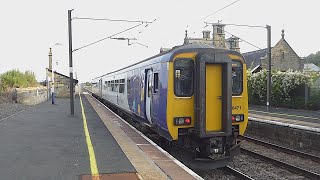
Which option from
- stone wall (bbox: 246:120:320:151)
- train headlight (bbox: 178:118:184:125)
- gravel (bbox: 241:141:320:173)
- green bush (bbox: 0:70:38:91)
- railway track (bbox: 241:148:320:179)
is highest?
green bush (bbox: 0:70:38:91)

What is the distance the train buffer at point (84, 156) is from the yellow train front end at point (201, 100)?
2.67 ft

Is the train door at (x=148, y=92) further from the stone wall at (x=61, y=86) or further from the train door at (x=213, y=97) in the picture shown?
the stone wall at (x=61, y=86)

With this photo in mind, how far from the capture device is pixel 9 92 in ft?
105

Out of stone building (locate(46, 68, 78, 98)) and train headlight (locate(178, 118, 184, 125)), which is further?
stone building (locate(46, 68, 78, 98))

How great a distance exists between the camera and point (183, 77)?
27.9 feet

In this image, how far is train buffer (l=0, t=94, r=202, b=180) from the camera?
6.70m

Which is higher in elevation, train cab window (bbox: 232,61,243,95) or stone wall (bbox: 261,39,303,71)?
stone wall (bbox: 261,39,303,71)

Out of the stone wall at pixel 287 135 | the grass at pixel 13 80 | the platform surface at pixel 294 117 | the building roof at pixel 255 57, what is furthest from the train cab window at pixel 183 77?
the building roof at pixel 255 57

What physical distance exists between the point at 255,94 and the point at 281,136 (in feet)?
60.5

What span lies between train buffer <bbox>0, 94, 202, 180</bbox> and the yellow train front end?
814mm

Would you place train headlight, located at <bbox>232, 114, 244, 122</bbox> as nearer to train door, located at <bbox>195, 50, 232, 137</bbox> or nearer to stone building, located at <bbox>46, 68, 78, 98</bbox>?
train door, located at <bbox>195, 50, 232, 137</bbox>

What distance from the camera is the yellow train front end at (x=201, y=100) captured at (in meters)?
8.27

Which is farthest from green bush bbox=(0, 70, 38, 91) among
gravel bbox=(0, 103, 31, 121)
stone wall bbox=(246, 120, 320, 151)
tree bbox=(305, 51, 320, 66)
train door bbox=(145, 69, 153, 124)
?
tree bbox=(305, 51, 320, 66)

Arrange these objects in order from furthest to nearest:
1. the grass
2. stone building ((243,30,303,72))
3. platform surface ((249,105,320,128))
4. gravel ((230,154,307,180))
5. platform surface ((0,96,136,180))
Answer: stone building ((243,30,303,72)), the grass, platform surface ((249,105,320,128)), gravel ((230,154,307,180)), platform surface ((0,96,136,180))
